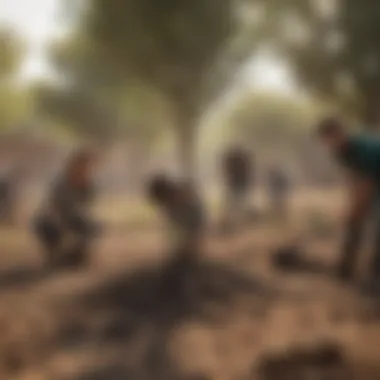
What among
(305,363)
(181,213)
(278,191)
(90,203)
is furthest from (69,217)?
(305,363)

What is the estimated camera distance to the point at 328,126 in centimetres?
190

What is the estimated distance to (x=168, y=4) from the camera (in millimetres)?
1904

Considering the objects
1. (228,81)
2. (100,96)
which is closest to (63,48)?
(100,96)

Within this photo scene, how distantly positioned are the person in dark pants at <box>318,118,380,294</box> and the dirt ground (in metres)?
0.06

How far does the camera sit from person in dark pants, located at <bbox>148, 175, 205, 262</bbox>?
186 cm

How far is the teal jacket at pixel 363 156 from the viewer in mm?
1896

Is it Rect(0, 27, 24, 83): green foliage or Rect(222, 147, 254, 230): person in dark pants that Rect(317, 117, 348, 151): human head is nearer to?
Rect(222, 147, 254, 230): person in dark pants

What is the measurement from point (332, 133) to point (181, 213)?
47 centimetres

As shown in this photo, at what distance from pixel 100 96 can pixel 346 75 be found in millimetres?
662

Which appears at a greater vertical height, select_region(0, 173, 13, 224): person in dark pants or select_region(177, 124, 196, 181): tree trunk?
select_region(177, 124, 196, 181): tree trunk

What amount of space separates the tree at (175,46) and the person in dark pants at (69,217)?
0.85 feet

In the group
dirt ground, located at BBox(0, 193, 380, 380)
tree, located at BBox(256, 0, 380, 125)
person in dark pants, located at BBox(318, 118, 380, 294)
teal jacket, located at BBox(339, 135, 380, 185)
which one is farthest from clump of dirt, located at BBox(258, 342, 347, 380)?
tree, located at BBox(256, 0, 380, 125)

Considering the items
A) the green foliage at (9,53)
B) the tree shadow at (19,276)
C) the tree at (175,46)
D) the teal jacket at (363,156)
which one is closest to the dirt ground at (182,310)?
the tree shadow at (19,276)

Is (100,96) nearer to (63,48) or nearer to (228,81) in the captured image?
(63,48)
